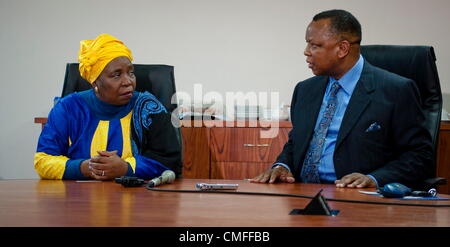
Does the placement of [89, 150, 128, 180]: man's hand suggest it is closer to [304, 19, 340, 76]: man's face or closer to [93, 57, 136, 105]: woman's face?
[93, 57, 136, 105]: woman's face

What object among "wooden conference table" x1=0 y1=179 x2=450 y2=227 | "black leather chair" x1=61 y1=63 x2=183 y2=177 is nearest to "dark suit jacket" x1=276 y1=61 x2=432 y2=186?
"wooden conference table" x1=0 y1=179 x2=450 y2=227

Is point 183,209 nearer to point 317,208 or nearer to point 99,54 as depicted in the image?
point 317,208

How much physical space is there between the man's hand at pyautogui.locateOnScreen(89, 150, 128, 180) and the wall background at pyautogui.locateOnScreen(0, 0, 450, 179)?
6.68 ft

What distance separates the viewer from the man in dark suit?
7.86 ft

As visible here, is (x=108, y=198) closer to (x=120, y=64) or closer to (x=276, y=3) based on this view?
(x=120, y=64)

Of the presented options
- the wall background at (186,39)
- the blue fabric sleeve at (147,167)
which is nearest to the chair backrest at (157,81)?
the blue fabric sleeve at (147,167)

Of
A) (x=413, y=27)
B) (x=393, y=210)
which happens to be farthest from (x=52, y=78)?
(x=393, y=210)

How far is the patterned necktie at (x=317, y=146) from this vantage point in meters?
2.54

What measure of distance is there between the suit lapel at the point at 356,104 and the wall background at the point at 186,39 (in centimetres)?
171

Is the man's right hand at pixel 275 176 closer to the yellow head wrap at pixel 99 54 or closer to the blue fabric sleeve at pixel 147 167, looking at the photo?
the blue fabric sleeve at pixel 147 167

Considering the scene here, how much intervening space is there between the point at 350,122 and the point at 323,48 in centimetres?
41

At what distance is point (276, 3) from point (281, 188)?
98.4 inches

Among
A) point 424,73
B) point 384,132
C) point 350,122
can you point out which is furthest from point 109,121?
point 424,73

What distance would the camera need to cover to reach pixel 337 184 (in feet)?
6.82
